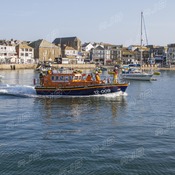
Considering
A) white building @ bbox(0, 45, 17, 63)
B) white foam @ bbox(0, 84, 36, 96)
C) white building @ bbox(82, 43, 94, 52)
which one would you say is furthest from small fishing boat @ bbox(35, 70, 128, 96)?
white building @ bbox(82, 43, 94, 52)

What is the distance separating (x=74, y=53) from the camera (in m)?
149

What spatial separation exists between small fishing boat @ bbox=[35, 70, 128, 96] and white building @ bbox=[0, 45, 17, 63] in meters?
91.9

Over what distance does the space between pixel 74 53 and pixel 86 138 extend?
431ft

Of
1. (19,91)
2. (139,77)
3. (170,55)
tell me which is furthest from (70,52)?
(19,91)

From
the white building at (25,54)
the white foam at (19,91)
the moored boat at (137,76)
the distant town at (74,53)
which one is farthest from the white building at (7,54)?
the white foam at (19,91)

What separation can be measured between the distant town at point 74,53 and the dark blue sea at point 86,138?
100m

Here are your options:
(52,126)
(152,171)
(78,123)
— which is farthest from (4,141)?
(152,171)

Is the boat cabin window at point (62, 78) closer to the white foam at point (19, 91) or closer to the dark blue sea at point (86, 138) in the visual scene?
the white foam at point (19, 91)

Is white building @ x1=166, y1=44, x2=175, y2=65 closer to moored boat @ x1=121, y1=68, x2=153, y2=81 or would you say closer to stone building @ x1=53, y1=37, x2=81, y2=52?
stone building @ x1=53, y1=37, x2=81, y2=52

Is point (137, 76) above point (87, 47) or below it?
below

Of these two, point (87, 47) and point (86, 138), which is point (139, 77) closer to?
point (86, 138)

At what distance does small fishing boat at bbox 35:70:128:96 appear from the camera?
36000mm

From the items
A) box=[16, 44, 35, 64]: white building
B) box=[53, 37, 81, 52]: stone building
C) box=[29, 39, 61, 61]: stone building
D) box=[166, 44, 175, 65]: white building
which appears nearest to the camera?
box=[16, 44, 35, 64]: white building

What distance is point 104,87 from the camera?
3606 cm
